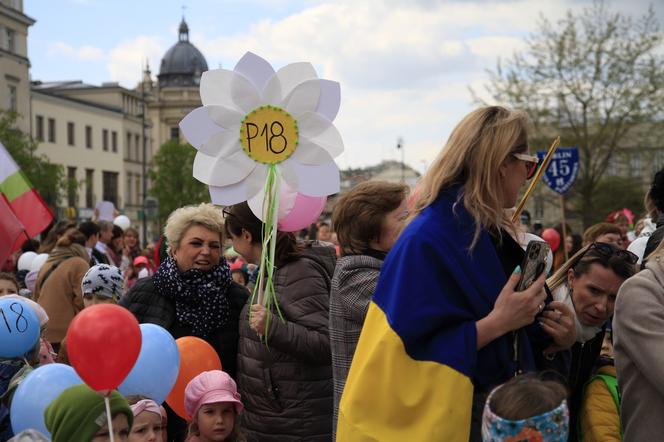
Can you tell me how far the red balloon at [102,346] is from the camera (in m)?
3.73

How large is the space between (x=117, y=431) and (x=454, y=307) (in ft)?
5.99

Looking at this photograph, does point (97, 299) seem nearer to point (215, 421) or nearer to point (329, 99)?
point (215, 421)

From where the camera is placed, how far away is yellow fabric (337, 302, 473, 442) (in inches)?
111

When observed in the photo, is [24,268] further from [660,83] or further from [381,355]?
[660,83]

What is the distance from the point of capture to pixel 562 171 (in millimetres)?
13023

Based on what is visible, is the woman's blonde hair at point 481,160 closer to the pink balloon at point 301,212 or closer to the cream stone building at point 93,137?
the pink balloon at point 301,212

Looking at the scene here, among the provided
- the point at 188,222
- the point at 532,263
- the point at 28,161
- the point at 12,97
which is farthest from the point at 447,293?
the point at 12,97

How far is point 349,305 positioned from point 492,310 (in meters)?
1.12

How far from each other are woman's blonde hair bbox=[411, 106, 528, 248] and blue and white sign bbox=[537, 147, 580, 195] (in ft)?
32.1

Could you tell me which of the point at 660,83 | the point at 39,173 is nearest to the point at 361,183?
the point at 660,83

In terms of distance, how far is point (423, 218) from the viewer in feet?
9.86

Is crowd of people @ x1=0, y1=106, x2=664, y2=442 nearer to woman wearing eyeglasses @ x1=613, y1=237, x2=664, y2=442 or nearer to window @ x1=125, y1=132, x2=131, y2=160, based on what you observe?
woman wearing eyeglasses @ x1=613, y1=237, x2=664, y2=442

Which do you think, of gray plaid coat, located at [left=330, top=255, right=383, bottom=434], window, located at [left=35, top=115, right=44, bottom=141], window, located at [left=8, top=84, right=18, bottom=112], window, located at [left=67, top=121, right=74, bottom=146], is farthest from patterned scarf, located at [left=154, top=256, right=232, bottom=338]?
window, located at [left=67, top=121, right=74, bottom=146]

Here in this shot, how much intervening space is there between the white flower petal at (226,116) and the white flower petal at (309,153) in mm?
335
